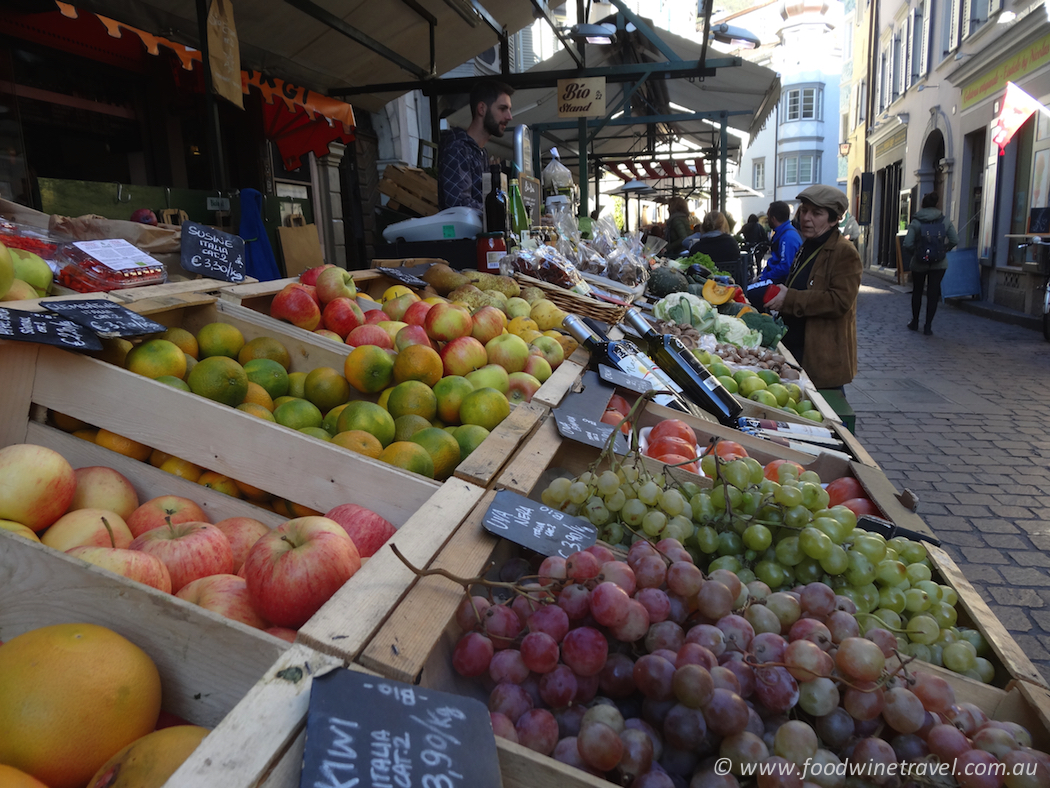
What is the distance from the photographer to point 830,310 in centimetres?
448

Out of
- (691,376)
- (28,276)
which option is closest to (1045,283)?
(691,376)

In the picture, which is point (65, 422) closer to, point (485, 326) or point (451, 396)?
point (451, 396)

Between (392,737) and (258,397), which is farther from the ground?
(258,397)

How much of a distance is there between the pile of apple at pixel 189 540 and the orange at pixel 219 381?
1.20ft

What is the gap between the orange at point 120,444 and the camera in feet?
5.44

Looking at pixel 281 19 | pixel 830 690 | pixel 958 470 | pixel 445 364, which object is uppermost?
pixel 281 19

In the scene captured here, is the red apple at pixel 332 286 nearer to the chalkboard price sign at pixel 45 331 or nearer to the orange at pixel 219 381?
the orange at pixel 219 381

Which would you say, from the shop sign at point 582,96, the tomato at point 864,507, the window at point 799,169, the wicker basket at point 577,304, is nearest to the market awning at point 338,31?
the shop sign at point 582,96

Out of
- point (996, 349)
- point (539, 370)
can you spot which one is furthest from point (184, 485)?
point (996, 349)

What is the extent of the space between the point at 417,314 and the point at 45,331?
4.67ft

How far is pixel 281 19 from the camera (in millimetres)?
5785

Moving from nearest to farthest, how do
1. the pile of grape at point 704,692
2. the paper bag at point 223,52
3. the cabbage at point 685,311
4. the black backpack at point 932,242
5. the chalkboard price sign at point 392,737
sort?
1. the chalkboard price sign at point 392,737
2. the pile of grape at point 704,692
3. the paper bag at point 223,52
4. the cabbage at point 685,311
5. the black backpack at point 932,242

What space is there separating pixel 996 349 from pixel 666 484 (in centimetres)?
1006

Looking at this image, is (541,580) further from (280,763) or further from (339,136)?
(339,136)
